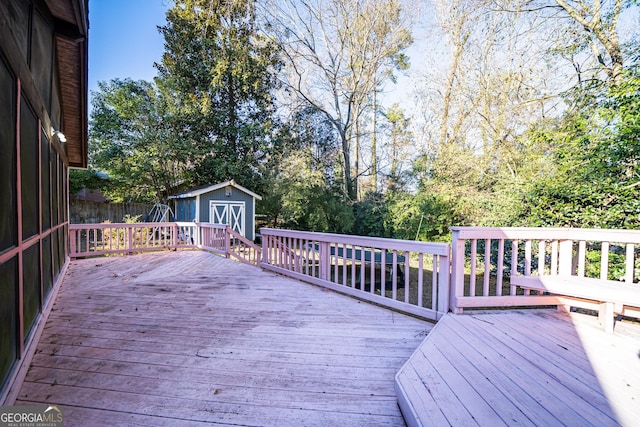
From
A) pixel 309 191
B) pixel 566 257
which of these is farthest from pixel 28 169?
pixel 309 191

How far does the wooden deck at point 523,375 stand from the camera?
1.36 meters

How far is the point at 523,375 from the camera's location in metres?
1.69

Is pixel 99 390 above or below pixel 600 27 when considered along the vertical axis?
below

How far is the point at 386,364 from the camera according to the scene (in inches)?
79.0

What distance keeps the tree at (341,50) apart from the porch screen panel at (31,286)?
11.5 metres

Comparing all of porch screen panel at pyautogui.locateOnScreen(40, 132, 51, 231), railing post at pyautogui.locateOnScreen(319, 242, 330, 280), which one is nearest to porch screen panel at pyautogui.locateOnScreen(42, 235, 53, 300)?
porch screen panel at pyautogui.locateOnScreen(40, 132, 51, 231)

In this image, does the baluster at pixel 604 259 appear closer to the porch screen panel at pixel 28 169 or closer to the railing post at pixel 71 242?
the porch screen panel at pixel 28 169

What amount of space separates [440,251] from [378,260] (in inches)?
196

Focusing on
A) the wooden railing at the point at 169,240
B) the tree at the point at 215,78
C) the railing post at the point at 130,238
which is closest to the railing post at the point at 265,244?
the wooden railing at the point at 169,240

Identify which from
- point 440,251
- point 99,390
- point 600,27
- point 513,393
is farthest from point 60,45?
point 600,27

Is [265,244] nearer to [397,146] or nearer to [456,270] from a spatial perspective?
[456,270]

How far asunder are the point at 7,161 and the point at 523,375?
10.9ft

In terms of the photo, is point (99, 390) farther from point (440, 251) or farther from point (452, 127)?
point (452, 127)

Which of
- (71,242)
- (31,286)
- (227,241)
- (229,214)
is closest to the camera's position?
(31,286)
